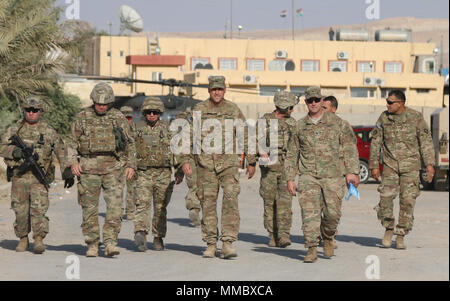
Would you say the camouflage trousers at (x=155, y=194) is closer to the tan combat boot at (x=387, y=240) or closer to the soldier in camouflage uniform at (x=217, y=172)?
the soldier in camouflage uniform at (x=217, y=172)

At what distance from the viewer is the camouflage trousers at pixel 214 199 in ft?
36.1

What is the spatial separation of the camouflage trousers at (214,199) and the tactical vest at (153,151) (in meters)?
0.97

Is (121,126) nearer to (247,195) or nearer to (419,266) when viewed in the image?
(419,266)

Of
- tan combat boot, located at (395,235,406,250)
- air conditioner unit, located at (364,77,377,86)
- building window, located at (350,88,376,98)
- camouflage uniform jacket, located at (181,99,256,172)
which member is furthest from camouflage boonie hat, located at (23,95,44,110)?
building window, located at (350,88,376,98)

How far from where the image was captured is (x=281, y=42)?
7612 centimetres

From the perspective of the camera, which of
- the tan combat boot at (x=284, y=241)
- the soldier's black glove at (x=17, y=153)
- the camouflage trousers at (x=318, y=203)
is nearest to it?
the camouflage trousers at (x=318, y=203)

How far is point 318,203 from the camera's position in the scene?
35.6 ft

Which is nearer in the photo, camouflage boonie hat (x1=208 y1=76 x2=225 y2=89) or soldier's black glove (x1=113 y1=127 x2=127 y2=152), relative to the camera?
camouflage boonie hat (x1=208 y1=76 x2=225 y2=89)

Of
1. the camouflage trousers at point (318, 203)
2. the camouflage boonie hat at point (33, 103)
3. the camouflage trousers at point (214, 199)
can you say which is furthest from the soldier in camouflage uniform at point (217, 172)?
the camouflage boonie hat at point (33, 103)

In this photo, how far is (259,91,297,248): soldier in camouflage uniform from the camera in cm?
1249

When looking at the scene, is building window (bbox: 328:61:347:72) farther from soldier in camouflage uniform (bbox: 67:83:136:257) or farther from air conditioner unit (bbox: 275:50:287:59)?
soldier in camouflage uniform (bbox: 67:83:136:257)

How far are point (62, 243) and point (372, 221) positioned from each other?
6389 millimetres

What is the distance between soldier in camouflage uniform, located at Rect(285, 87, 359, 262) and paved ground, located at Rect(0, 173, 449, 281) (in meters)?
0.55

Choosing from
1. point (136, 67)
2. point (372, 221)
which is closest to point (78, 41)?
point (372, 221)
